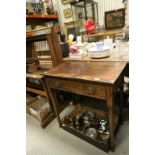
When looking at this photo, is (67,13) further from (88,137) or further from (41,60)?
(88,137)

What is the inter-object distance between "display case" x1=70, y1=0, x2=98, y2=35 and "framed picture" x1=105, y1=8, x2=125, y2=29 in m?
0.42

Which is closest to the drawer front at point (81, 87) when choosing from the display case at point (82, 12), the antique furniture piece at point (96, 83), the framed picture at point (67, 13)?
the antique furniture piece at point (96, 83)

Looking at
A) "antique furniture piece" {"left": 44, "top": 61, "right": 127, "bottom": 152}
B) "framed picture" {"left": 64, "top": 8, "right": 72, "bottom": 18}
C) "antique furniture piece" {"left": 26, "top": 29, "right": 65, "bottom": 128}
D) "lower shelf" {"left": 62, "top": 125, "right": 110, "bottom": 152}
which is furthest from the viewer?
"framed picture" {"left": 64, "top": 8, "right": 72, "bottom": 18}

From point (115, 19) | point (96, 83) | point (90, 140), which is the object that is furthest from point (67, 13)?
point (90, 140)

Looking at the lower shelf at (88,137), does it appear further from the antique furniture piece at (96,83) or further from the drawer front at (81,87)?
the drawer front at (81,87)

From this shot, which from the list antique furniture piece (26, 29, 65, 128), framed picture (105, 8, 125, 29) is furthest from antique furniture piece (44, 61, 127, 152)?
framed picture (105, 8, 125, 29)

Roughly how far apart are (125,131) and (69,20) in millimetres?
2587

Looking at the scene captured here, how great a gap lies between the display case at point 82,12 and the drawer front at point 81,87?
1821 millimetres

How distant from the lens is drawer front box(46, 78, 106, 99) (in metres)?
0.91

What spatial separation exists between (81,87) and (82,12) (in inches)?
89.6

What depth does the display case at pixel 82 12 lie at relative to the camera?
2718mm

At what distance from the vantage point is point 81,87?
1001 millimetres

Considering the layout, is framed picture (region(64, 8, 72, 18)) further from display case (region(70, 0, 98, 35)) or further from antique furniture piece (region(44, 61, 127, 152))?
antique furniture piece (region(44, 61, 127, 152))
